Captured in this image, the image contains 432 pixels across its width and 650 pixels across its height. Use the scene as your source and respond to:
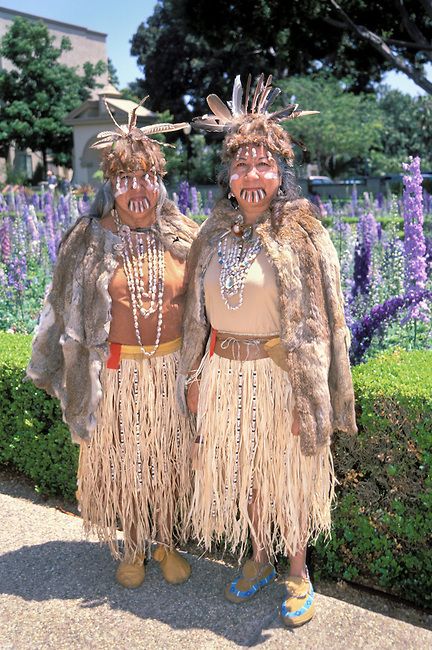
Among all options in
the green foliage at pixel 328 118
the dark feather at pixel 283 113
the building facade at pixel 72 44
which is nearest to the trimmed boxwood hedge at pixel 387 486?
the dark feather at pixel 283 113

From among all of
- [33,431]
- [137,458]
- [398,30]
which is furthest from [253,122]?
[398,30]

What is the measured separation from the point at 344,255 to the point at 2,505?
347cm

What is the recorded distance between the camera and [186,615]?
270 centimetres

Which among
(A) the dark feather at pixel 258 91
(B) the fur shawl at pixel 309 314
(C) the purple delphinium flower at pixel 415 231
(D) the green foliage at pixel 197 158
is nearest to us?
(B) the fur shawl at pixel 309 314

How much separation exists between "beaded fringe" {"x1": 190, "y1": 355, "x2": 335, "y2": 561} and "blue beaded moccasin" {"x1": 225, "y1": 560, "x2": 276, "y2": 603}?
146 millimetres

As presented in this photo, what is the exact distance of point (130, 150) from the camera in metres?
2.66

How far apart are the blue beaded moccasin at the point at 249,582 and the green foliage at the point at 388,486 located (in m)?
0.32

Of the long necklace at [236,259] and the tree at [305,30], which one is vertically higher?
the tree at [305,30]

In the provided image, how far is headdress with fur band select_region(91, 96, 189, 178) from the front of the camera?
2.65 m

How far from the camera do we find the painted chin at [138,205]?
8.89 ft

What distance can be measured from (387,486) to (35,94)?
115 feet

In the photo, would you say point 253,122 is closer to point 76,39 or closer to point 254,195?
point 254,195

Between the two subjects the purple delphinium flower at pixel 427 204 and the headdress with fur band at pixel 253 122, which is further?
the purple delphinium flower at pixel 427 204

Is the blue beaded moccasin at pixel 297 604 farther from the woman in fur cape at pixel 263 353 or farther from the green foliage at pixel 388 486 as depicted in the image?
the green foliage at pixel 388 486
